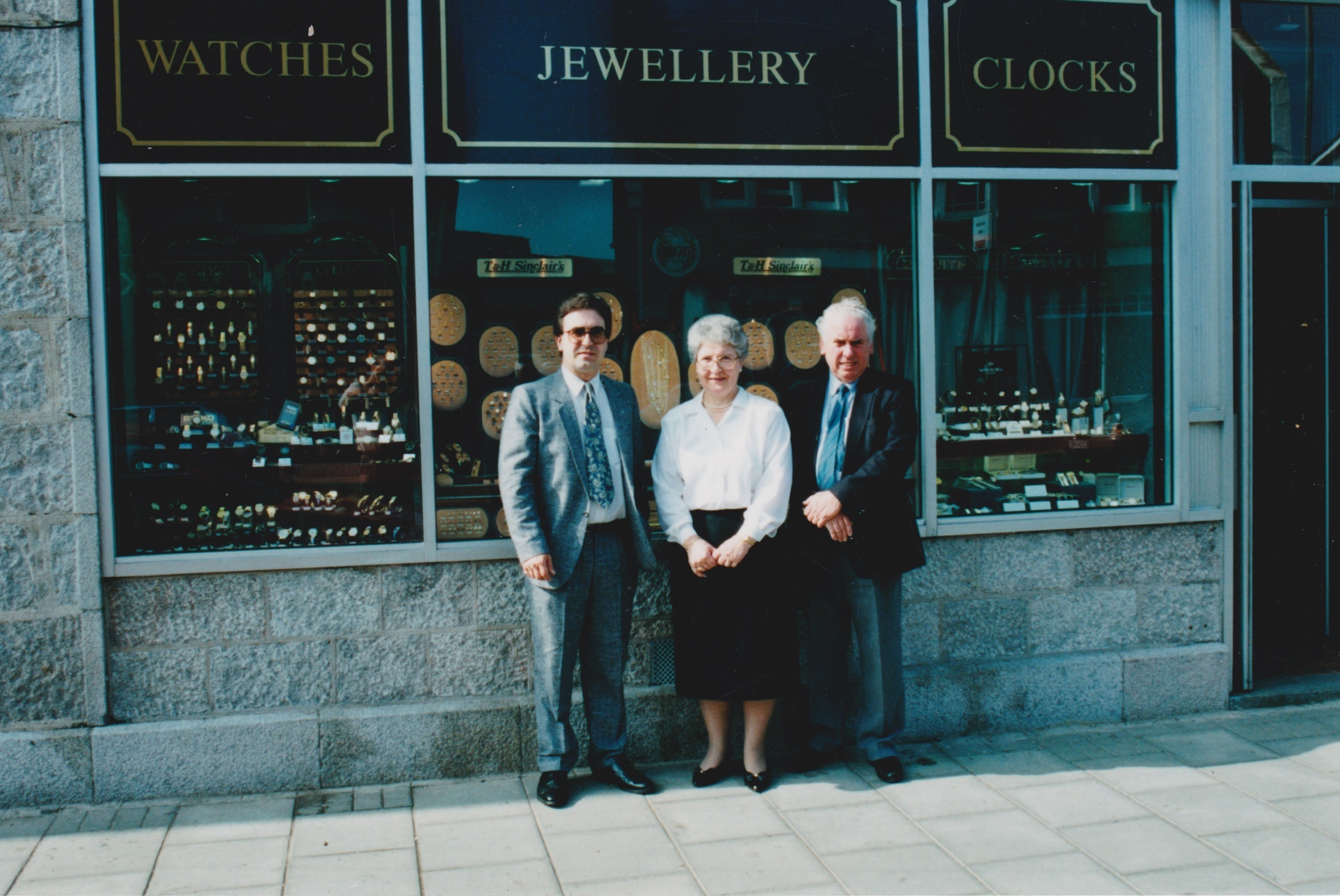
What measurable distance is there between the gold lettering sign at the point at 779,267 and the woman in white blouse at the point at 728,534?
97cm

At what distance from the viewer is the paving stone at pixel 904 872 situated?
10.8 feet

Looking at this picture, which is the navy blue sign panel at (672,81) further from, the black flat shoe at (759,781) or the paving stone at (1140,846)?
the paving stone at (1140,846)

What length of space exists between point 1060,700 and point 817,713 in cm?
128

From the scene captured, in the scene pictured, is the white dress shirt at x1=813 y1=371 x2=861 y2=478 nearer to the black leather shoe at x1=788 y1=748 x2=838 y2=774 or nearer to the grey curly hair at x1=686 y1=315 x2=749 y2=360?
the grey curly hair at x1=686 y1=315 x2=749 y2=360

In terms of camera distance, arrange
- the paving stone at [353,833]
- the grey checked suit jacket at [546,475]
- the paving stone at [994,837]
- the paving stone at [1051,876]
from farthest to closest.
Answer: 1. the grey checked suit jacket at [546,475]
2. the paving stone at [353,833]
3. the paving stone at [994,837]
4. the paving stone at [1051,876]

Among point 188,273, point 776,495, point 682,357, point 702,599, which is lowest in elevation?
point 702,599

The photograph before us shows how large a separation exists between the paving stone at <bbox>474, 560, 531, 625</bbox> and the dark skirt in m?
0.74

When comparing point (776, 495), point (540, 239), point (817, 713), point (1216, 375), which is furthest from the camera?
point (1216, 375)

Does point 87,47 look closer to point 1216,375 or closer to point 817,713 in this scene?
point 817,713

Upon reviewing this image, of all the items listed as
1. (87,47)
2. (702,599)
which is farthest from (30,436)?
(702,599)

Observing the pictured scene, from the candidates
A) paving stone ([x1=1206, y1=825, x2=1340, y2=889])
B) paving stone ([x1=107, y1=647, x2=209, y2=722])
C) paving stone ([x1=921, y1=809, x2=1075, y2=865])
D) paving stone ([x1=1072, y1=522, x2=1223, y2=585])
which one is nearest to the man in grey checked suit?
paving stone ([x1=921, y1=809, x2=1075, y2=865])

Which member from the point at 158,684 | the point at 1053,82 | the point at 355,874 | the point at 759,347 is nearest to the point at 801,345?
the point at 759,347

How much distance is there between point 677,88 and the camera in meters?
4.65

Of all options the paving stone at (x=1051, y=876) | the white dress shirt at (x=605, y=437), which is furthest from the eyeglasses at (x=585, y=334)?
the paving stone at (x=1051, y=876)
